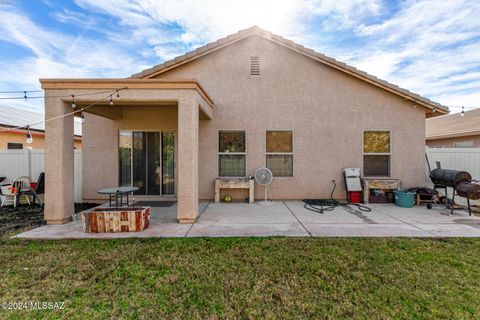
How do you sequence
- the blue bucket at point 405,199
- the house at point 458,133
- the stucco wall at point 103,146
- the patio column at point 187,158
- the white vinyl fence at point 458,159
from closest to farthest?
1. the patio column at point 187,158
2. the blue bucket at point 405,199
3. the white vinyl fence at point 458,159
4. the stucco wall at point 103,146
5. the house at point 458,133

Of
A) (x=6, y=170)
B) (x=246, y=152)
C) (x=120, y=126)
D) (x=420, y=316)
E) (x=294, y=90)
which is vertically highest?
(x=294, y=90)

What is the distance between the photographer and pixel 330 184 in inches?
315

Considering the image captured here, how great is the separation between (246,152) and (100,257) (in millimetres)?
5317

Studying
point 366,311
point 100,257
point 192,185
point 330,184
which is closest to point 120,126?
point 192,185

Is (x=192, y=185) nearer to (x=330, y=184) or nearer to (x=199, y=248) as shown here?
(x=199, y=248)

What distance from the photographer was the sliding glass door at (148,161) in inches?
316

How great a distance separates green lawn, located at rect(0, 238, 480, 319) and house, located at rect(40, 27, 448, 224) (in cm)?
390

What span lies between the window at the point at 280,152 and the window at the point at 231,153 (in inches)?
36.3

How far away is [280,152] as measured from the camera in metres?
8.01

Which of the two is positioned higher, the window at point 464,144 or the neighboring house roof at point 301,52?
the neighboring house roof at point 301,52

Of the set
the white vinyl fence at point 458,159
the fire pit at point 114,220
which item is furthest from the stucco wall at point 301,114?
the fire pit at point 114,220

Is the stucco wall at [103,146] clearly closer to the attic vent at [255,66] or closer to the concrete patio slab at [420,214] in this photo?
the attic vent at [255,66]

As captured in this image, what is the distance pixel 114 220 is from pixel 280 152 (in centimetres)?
Answer: 542

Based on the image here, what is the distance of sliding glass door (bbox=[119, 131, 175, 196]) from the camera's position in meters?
8.04
